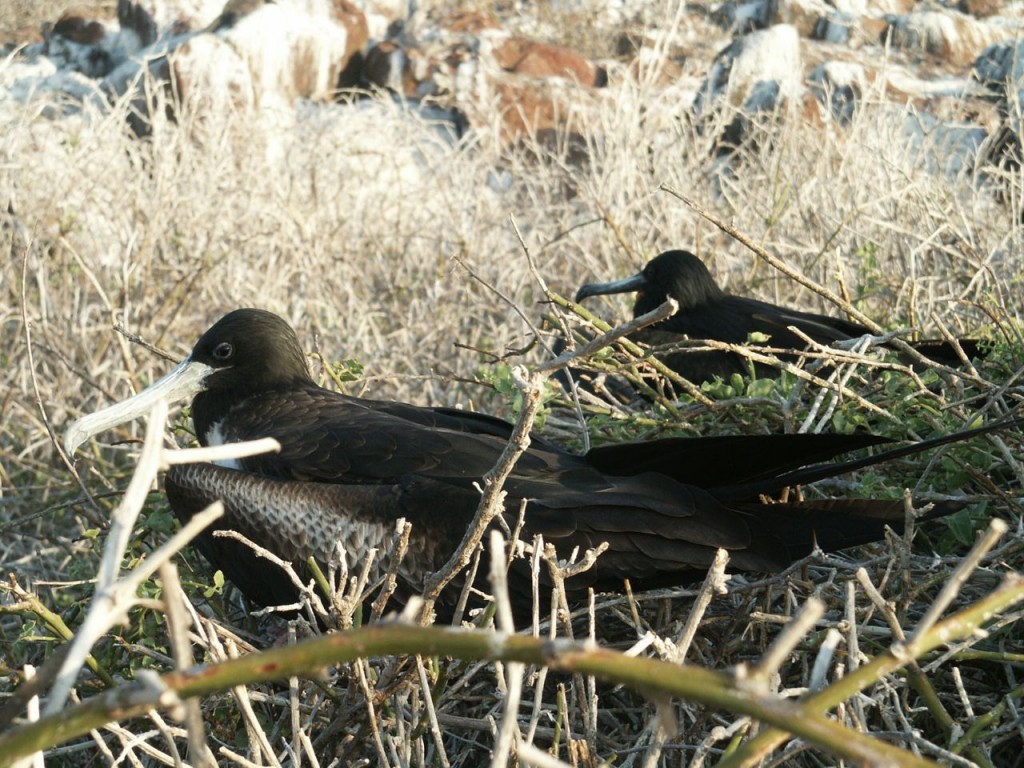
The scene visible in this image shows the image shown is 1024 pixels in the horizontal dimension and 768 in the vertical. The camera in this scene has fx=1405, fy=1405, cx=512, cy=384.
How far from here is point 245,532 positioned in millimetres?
2422

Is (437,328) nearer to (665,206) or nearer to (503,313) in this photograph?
(503,313)

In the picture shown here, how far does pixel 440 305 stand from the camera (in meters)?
4.44

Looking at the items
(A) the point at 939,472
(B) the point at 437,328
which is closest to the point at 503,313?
(B) the point at 437,328

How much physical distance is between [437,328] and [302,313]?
51cm

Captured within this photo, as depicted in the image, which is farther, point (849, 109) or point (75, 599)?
point (849, 109)

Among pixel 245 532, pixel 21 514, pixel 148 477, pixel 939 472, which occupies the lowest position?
pixel 21 514

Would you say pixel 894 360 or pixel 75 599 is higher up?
pixel 894 360

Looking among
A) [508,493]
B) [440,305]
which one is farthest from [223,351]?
[440,305]

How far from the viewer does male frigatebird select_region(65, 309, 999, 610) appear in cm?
220

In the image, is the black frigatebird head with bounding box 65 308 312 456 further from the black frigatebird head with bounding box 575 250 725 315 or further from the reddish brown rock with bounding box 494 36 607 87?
the reddish brown rock with bounding box 494 36 607 87

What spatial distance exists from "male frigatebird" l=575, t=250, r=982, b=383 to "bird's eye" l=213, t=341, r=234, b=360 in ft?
3.82

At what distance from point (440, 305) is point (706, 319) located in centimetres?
96

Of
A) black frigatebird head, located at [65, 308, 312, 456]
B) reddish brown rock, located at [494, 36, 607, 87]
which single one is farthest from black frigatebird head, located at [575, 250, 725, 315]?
reddish brown rock, located at [494, 36, 607, 87]

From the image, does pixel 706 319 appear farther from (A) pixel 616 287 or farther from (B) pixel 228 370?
(B) pixel 228 370
